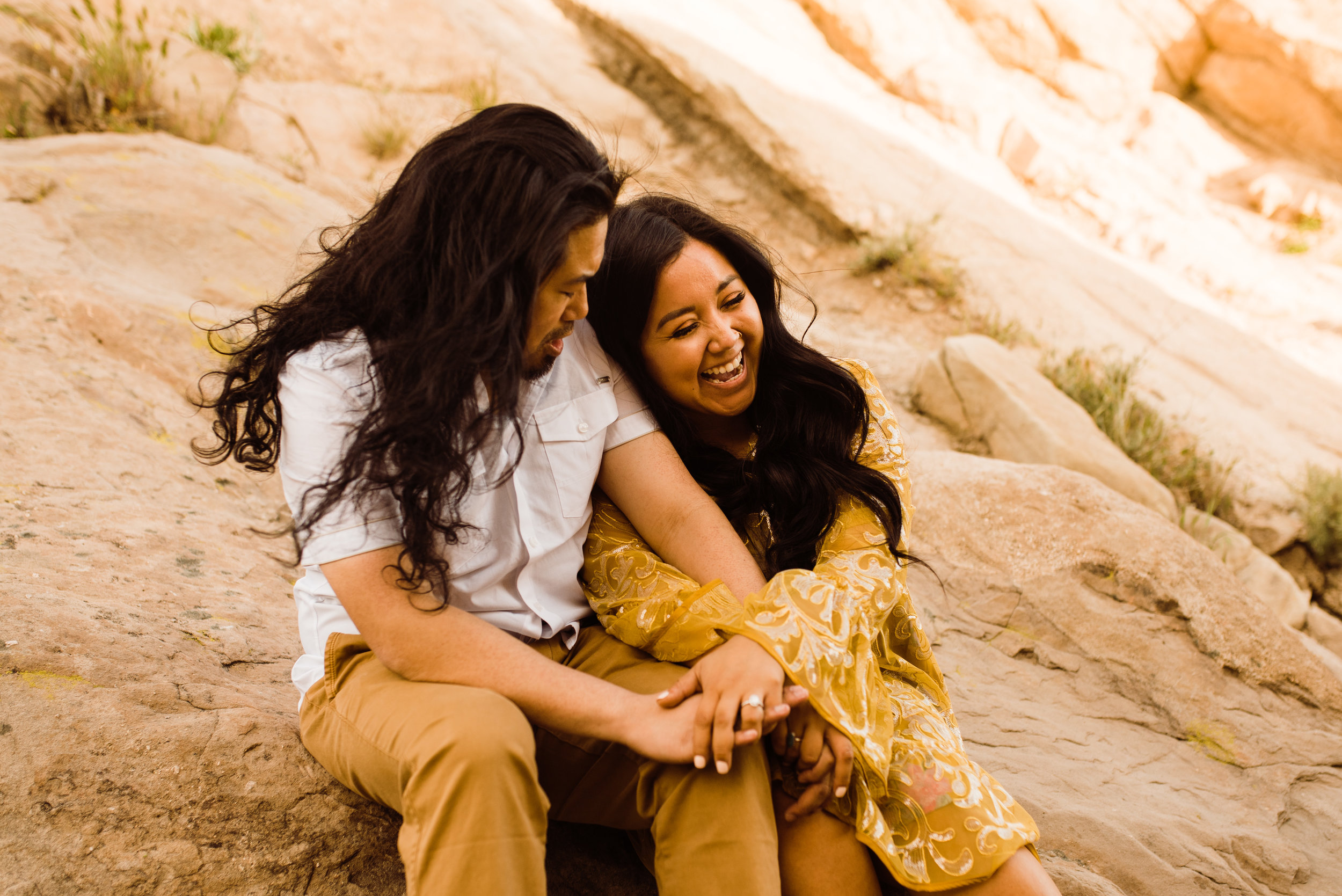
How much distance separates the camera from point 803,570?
1.74m

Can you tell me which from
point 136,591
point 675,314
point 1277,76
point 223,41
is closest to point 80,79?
point 223,41

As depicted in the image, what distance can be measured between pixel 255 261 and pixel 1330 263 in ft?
33.5

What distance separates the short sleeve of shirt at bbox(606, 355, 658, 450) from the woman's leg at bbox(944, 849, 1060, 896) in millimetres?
1026

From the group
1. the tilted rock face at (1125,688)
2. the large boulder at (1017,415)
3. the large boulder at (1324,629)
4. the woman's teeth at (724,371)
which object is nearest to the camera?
the woman's teeth at (724,371)

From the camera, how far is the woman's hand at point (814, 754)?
1552 mm

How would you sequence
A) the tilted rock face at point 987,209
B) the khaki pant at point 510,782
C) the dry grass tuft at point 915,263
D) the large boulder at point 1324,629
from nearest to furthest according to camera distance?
the khaki pant at point 510,782, the large boulder at point 1324,629, the tilted rock face at point 987,209, the dry grass tuft at point 915,263

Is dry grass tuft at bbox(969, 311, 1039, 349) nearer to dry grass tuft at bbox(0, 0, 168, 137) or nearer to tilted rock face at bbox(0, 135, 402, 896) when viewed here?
tilted rock face at bbox(0, 135, 402, 896)

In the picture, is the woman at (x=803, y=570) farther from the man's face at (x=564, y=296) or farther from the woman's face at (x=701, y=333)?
the man's face at (x=564, y=296)

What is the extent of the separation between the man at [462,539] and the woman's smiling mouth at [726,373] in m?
0.45

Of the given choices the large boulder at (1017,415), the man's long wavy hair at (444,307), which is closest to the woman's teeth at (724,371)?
the man's long wavy hair at (444,307)

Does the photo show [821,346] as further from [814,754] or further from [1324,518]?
[814,754]

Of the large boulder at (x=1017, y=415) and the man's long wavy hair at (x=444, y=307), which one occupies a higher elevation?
the man's long wavy hair at (x=444, y=307)

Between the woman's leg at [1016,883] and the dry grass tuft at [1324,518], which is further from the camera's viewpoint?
the dry grass tuft at [1324,518]

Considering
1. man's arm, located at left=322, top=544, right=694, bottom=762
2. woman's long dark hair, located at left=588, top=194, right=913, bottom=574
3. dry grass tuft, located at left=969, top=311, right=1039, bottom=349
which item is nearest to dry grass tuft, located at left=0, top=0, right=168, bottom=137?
woman's long dark hair, located at left=588, top=194, right=913, bottom=574
